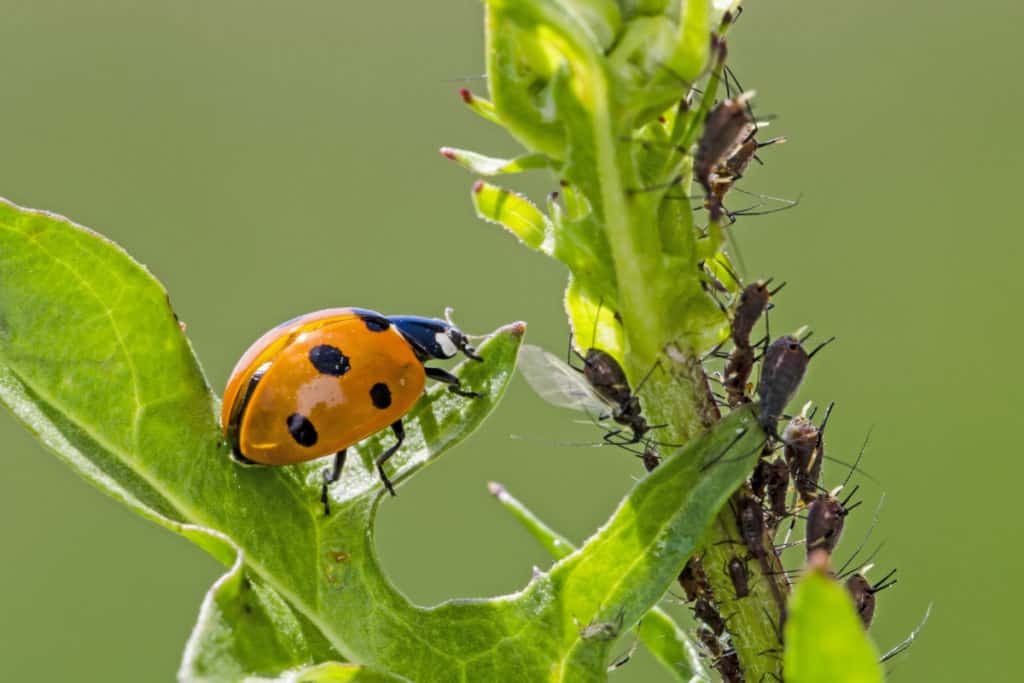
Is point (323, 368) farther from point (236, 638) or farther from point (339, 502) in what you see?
point (236, 638)

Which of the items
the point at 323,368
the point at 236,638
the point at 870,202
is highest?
the point at 870,202

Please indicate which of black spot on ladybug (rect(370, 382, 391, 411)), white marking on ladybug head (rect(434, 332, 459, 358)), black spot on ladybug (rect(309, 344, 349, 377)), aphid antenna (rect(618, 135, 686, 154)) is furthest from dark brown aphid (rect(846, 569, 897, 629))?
white marking on ladybug head (rect(434, 332, 459, 358))

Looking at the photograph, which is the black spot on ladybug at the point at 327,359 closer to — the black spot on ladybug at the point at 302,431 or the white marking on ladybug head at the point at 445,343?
the black spot on ladybug at the point at 302,431

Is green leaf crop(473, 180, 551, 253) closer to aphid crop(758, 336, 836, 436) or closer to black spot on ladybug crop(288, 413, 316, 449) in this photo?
aphid crop(758, 336, 836, 436)

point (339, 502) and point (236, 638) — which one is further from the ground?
point (339, 502)

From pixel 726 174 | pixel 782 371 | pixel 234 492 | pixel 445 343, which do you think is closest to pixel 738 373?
pixel 782 371

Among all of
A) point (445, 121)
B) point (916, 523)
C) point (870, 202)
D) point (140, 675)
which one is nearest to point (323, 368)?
point (916, 523)

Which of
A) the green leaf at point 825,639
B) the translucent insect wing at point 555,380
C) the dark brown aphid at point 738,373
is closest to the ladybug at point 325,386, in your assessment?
the translucent insect wing at point 555,380
